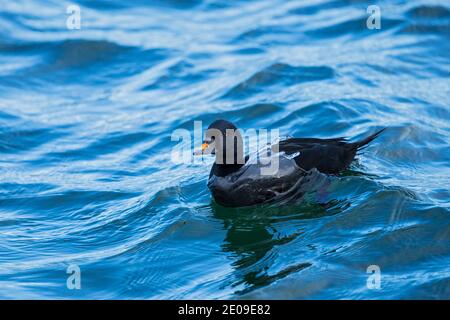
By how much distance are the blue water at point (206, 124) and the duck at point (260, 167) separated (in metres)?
0.20

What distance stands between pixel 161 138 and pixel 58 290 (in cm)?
405

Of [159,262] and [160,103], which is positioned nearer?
[159,262]

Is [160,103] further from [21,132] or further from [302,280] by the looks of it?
[302,280]

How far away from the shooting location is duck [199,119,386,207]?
791 centimetres

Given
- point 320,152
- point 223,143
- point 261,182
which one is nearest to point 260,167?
point 261,182

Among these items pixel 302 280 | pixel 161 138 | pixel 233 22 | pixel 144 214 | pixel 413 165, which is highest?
pixel 233 22

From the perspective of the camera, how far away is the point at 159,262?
7.31 m

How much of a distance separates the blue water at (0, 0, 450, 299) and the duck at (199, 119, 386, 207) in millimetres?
204

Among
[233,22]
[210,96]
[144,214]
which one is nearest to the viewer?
[144,214]

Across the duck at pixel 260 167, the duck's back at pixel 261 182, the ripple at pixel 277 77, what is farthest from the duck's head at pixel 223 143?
the ripple at pixel 277 77

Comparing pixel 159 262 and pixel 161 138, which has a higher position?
pixel 161 138

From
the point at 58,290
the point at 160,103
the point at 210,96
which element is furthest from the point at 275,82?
the point at 58,290

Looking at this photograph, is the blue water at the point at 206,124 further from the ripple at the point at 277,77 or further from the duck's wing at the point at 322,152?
the duck's wing at the point at 322,152

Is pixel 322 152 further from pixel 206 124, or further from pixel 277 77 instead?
pixel 277 77
